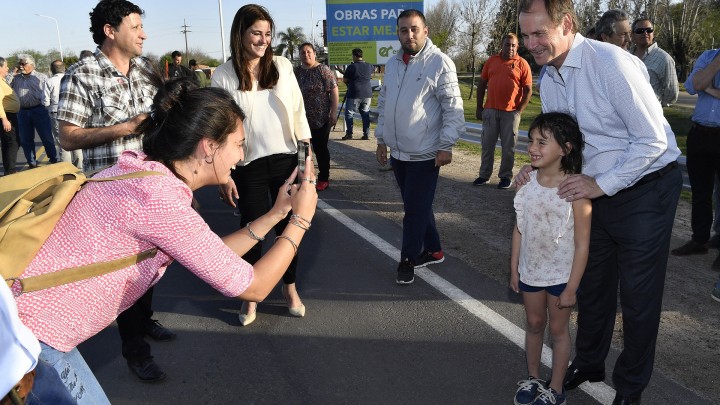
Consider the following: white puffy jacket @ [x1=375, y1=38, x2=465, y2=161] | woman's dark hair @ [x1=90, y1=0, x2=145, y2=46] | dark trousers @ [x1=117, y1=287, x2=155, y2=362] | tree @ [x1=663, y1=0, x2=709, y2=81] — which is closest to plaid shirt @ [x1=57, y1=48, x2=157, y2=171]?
woman's dark hair @ [x1=90, y1=0, x2=145, y2=46]

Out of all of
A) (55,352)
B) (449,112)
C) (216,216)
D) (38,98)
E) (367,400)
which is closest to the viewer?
(55,352)

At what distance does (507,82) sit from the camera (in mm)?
8180

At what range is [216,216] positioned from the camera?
7402mm

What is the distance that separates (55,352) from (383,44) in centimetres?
1375

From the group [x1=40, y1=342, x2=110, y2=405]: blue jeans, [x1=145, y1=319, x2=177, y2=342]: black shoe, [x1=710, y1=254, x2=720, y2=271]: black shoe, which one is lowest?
A: [x1=145, y1=319, x2=177, y2=342]: black shoe

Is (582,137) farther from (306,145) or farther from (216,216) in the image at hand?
(216,216)

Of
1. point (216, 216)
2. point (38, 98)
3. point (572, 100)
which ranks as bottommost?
point (216, 216)

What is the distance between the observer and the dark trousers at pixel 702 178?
5348 millimetres

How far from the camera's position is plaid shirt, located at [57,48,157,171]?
3.57 metres

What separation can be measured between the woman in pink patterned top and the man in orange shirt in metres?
6.10

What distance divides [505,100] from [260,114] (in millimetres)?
4942

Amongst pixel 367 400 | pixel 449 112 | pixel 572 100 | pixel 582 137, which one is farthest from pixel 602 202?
pixel 449 112

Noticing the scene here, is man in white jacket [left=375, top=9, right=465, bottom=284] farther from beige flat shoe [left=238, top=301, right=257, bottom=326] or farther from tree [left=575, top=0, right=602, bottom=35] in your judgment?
tree [left=575, top=0, right=602, bottom=35]

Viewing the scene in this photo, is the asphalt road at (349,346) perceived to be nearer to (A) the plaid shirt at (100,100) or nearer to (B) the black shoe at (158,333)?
(B) the black shoe at (158,333)
